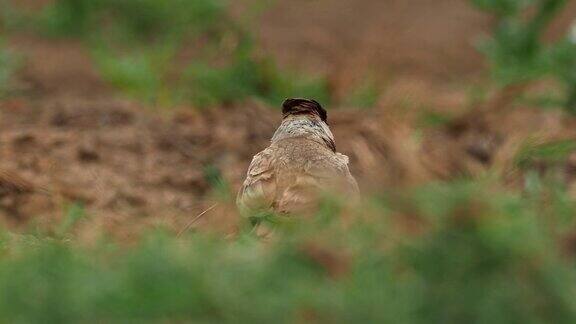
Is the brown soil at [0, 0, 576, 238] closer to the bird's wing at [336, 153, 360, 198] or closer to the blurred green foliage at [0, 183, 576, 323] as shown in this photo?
the bird's wing at [336, 153, 360, 198]

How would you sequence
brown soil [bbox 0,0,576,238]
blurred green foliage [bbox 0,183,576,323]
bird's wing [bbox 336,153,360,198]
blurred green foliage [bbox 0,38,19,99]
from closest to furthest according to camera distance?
blurred green foliage [bbox 0,183,576,323] → bird's wing [bbox 336,153,360,198] → brown soil [bbox 0,0,576,238] → blurred green foliage [bbox 0,38,19,99]

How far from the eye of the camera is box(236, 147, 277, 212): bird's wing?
13.0 ft

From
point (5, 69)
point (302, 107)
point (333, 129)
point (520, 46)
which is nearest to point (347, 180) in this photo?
point (302, 107)

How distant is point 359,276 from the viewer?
2.76 meters

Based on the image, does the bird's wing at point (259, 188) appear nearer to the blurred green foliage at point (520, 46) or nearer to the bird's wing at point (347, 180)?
the bird's wing at point (347, 180)

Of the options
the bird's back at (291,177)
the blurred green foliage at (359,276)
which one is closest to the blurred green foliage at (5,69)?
the bird's back at (291,177)

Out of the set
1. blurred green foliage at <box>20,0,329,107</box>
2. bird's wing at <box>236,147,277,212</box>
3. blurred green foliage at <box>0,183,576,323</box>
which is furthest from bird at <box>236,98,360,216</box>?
blurred green foliage at <box>20,0,329,107</box>

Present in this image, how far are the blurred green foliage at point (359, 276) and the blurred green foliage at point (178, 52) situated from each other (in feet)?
14.2

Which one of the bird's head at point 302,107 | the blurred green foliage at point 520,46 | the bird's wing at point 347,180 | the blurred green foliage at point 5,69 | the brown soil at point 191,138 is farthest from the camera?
the blurred green foliage at point 5,69

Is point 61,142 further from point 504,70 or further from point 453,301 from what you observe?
point 453,301

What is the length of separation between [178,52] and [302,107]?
4.37 meters

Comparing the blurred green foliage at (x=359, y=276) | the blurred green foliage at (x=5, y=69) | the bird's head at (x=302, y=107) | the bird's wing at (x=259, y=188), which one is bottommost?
the blurred green foliage at (x=359, y=276)

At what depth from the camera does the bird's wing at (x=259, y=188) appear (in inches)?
155

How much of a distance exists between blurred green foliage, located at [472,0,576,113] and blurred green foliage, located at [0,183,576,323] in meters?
4.06
